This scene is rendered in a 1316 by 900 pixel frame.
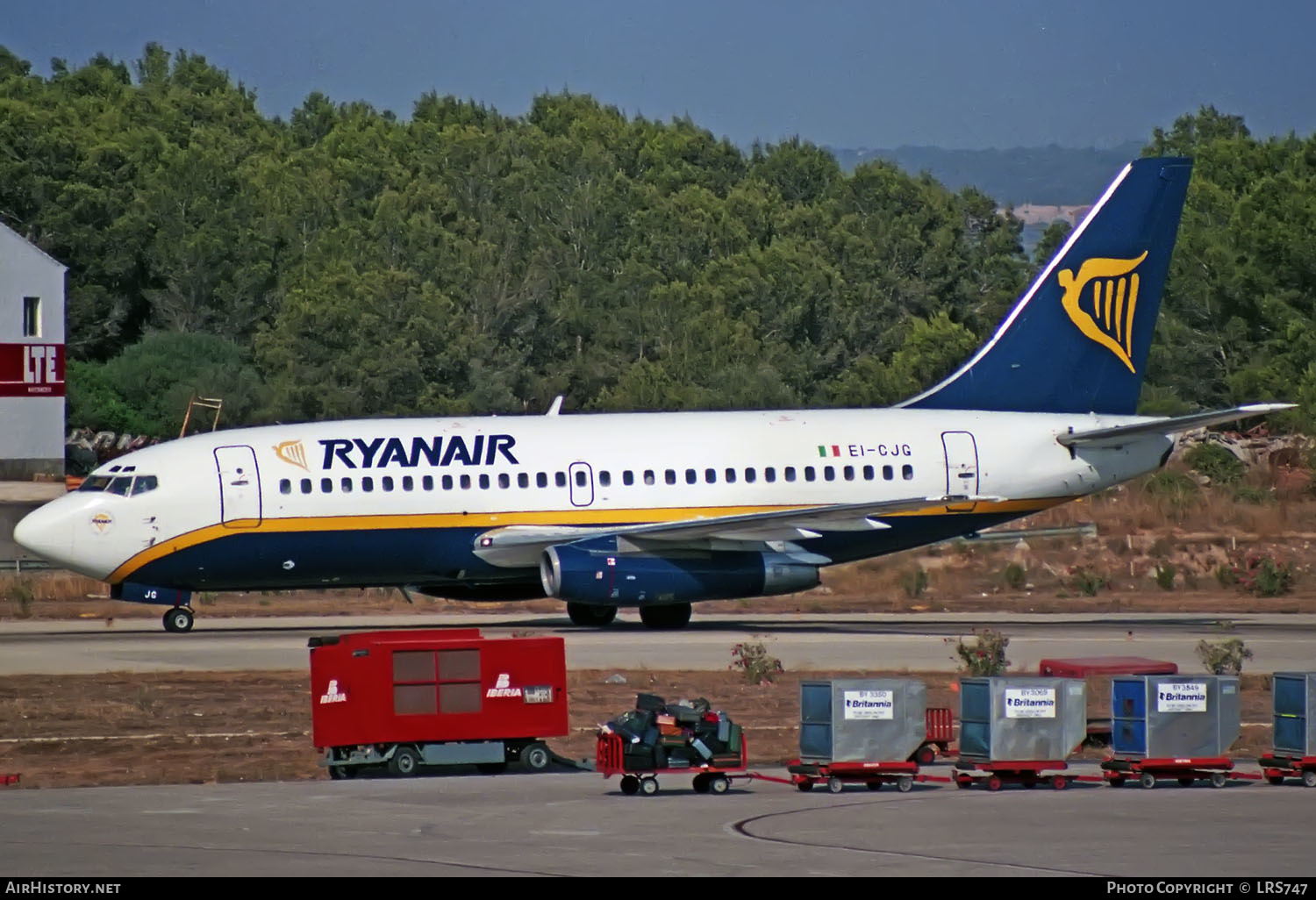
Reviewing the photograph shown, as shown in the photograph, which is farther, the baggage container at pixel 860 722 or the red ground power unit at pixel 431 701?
the red ground power unit at pixel 431 701

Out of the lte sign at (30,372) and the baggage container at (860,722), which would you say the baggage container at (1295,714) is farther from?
the lte sign at (30,372)

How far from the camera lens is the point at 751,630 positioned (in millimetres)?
37031

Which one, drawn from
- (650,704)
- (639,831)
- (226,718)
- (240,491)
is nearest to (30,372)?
(240,491)

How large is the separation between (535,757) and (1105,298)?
828 inches

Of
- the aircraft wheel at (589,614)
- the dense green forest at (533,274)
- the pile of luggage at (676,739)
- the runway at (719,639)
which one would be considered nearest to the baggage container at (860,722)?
the pile of luggage at (676,739)

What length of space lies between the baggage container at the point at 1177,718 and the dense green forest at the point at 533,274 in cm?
4463

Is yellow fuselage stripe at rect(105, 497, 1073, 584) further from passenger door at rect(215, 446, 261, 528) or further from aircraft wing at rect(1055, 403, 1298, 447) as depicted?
aircraft wing at rect(1055, 403, 1298, 447)

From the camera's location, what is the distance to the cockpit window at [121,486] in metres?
35.3

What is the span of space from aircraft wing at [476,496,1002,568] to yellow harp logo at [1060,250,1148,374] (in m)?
5.28

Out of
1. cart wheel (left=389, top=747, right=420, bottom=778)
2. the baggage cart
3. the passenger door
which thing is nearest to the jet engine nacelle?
the passenger door

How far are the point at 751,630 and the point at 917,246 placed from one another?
70759 millimetres

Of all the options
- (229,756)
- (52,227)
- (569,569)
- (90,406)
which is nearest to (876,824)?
(229,756)

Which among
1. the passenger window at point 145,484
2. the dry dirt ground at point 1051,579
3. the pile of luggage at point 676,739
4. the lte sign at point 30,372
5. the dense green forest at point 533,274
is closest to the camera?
the pile of luggage at point 676,739

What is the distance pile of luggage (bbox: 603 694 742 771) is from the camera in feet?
64.6
